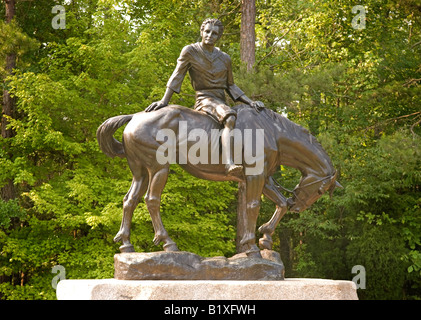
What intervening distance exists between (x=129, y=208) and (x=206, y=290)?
1439 mm

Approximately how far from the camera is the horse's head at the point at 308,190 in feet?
26.2

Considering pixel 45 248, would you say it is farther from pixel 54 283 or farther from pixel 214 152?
pixel 214 152

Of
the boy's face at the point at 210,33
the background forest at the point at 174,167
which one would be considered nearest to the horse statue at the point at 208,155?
the boy's face at the point at 210,33

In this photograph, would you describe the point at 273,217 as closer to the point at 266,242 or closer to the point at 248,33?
the point at 266,242

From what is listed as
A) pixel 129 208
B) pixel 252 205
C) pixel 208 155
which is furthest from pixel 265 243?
pixel 129 208

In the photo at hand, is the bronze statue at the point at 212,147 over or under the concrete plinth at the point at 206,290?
over

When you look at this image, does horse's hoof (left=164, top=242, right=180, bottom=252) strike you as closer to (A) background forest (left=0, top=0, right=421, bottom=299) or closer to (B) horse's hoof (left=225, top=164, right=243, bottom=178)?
(B) horse's hoof (left=225, top=164, right=243, bottom=178)

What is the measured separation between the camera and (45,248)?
1542 cm

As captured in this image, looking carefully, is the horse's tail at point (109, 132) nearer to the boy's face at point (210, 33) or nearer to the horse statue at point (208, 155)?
the horse statue at point (208, 155)

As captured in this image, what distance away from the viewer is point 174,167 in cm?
1631

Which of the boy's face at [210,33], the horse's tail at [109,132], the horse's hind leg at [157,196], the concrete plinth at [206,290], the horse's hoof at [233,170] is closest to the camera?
the concrete plinth at [206,290]

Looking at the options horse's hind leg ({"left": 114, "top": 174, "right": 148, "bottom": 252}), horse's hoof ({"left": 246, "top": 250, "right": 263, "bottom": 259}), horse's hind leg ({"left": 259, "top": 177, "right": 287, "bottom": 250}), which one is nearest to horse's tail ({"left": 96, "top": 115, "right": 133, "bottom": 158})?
horse's hind leg ({"left": 114, "top": 174, "right": 148, "bottom": 252})

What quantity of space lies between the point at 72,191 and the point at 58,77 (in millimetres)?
3647
